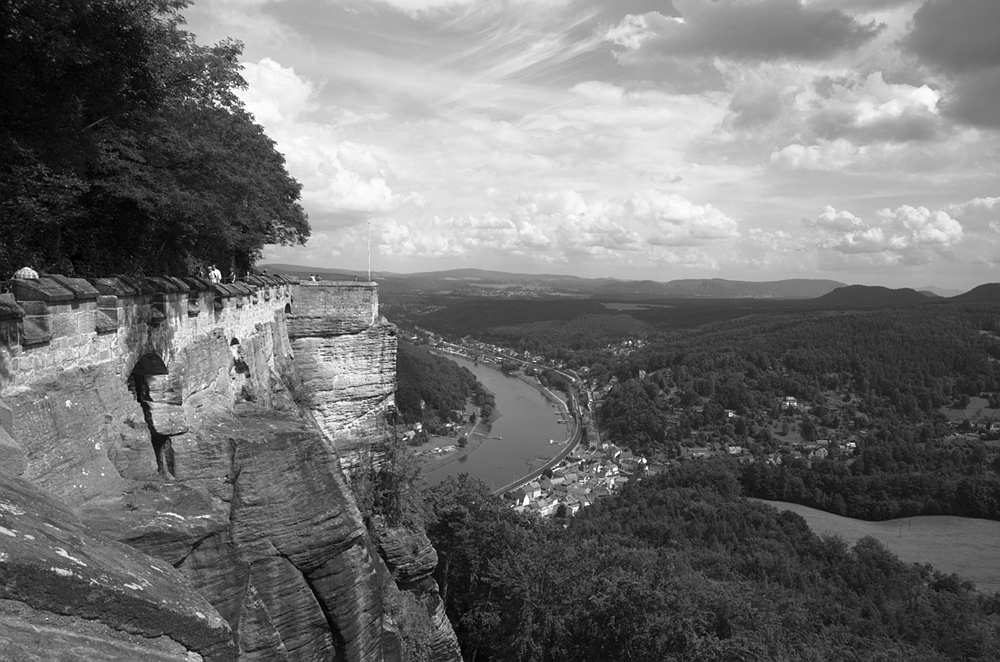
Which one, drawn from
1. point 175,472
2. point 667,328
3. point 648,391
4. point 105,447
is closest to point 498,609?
point 175,472

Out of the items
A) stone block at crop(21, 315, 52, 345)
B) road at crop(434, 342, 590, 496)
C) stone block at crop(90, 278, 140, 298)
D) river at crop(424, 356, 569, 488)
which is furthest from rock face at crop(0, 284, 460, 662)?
road at crop(434, 342, 590, 496)

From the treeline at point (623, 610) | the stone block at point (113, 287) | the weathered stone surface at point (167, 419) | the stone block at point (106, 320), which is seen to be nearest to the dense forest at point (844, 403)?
the treeline at point (623, 610)

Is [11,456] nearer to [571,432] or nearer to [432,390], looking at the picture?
[432,390]

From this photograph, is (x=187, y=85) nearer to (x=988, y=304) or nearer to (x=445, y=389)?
(x=445, y=389)

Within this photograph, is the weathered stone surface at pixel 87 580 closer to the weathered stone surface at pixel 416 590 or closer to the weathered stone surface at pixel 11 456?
the weathered stone surface at pixel 11 456

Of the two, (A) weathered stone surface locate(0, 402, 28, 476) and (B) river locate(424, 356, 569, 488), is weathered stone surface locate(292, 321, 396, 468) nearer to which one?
(A) weathered stone surface locate(0, 402, 28, 476)

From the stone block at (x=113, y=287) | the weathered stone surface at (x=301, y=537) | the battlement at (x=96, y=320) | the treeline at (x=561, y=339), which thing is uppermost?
the stone block at (x=113, y=287)
